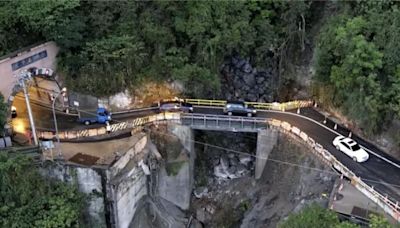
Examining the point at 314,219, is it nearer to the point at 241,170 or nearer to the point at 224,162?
the point at 241,170

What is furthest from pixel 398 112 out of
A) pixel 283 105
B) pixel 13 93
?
pixel 13 93

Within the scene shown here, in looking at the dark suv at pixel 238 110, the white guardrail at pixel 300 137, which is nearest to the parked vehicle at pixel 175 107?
the white guardrail at pixel 300 137

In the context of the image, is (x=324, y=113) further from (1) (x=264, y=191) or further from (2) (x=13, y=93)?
(2) (x=13, y=93)

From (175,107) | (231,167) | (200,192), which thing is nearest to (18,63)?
(175,107)

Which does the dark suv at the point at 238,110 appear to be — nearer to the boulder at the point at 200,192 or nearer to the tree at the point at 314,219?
the boulder at the point at 200,192

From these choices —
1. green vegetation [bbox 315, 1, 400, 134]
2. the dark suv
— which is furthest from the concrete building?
green vegetation [bbox 315, 1, 400, 134]

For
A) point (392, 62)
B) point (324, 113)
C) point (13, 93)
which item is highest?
point (392, 62)

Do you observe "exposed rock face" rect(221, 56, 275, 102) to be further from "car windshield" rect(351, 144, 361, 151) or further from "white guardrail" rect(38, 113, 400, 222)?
"car windshield" rect(351, 144, 361, 151)
